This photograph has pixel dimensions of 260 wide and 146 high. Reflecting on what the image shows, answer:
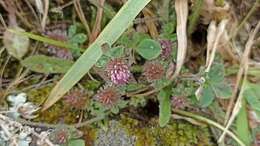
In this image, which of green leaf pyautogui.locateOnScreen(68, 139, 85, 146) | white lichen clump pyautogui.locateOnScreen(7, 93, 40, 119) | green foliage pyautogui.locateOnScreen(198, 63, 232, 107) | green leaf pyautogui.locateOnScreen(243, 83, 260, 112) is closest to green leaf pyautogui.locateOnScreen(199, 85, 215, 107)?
green foliage pyautogui.locateOnScreen(198, 63, 232, 107)

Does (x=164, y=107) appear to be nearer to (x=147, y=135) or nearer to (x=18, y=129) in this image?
(x=147, y=135)

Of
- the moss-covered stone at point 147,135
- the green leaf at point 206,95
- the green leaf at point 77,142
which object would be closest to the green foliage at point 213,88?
the green leaf at point 206,95

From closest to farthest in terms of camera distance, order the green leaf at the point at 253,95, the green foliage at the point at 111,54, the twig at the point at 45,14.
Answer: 1. the green foliage at the point at 111,54
2. the green leaf at the point at 253,95
3. the twig at the point at 45,14

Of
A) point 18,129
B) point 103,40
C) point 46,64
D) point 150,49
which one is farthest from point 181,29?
point 18,129

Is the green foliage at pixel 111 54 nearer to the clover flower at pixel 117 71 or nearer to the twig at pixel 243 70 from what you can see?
the clover flower at pixel 117 71

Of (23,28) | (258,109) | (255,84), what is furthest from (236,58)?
(23,28)

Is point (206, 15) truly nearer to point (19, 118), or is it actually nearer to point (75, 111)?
point (75, 111)
